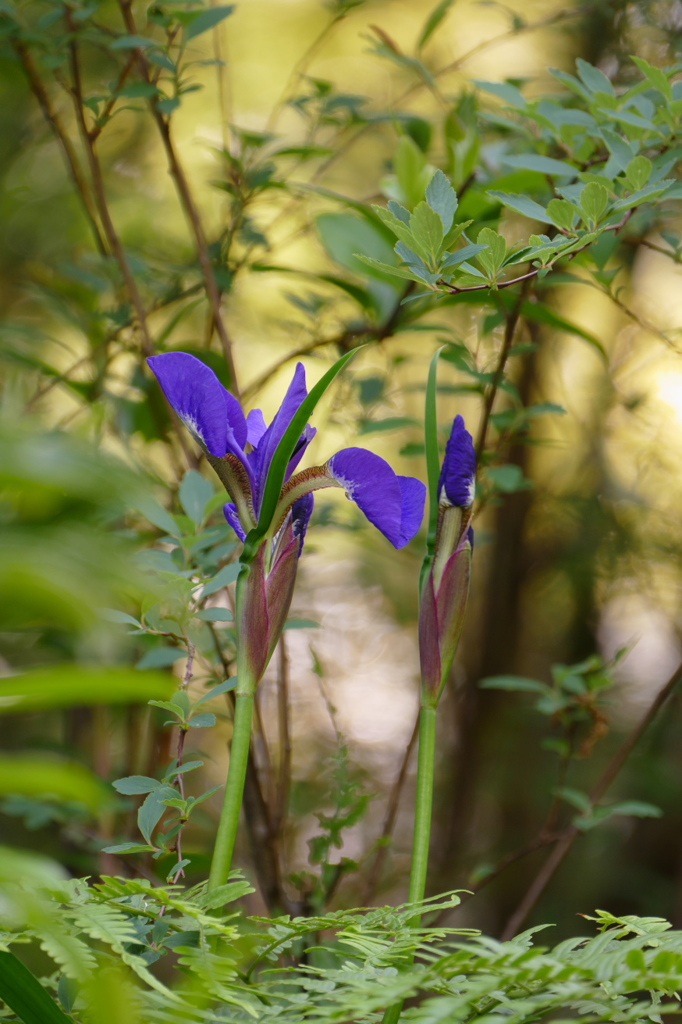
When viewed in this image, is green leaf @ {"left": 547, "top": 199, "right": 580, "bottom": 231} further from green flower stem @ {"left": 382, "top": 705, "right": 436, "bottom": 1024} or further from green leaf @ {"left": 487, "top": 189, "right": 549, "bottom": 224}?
green flower stem @ {"left": 382, "top": 705, "right": 436, "bottom": 1024}

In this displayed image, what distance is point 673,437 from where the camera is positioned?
147cm

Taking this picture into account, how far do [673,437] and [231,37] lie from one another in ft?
4.78

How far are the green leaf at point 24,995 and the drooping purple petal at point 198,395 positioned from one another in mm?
225

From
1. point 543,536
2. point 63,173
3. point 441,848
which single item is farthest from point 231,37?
point 441,848

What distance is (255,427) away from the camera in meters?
0.45

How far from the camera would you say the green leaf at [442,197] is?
0.41 m

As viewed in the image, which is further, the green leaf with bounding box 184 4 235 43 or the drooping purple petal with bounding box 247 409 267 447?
the green leaf with bounding box 184 4 235 43

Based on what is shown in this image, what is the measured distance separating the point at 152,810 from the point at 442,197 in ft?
1.13

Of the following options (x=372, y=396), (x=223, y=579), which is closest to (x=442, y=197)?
(x=223, y=579)

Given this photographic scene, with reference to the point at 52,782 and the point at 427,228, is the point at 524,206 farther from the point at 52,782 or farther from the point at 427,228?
the point at 52,782

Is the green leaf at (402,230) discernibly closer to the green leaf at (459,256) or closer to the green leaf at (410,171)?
the green leaf at (459,256)

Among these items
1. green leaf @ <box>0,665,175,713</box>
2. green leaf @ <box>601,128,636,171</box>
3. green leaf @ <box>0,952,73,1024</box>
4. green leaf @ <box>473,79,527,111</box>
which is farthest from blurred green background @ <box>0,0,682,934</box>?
green leaf @ <box>0,665,175,713</box>

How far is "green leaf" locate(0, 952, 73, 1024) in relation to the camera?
0.29 metres

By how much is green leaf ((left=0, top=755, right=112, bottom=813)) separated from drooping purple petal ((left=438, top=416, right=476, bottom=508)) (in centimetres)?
26
